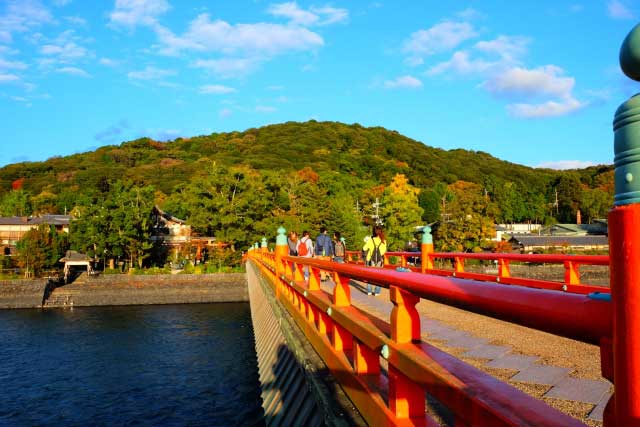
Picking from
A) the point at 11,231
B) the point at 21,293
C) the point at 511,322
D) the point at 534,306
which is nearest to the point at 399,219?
the point at 21,293

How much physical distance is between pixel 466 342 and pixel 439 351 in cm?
403

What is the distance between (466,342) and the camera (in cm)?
597

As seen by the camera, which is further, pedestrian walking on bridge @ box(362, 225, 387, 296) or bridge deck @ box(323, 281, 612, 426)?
pedestrian walking on bridge @ box(362, 225, 387, 296)

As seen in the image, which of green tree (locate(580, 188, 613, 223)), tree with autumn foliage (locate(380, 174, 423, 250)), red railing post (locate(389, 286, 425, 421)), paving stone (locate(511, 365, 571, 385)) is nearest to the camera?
red railing post (locate(389, 286, 425, 421))

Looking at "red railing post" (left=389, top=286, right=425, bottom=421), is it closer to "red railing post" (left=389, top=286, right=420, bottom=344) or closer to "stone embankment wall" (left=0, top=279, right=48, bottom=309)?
"red railing post" (left=389, top=286, right=420, bottom=344)

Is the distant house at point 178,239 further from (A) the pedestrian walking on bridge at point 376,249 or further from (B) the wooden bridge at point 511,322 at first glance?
(B) the wooden bridge at point 511,322

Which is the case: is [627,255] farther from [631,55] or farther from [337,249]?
[337,249]

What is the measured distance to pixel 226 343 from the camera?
29812 millimetres

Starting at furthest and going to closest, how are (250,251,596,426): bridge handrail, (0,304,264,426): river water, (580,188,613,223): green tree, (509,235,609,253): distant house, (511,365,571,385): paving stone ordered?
(580,188,613,223): green tree
(509,235,609,253): distant house
(0,304,264,426): river water
(511,365,571,385): paving stone
(250,251,596,426): bridge handrail

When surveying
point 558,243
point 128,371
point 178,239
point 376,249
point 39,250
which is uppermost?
point 376,249

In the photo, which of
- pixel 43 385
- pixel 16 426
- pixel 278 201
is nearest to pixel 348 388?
pixel 16 426

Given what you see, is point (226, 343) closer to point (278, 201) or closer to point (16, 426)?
point (16, 426)

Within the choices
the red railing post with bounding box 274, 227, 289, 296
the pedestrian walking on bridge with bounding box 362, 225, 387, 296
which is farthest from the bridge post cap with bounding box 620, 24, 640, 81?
the pedestrian walking on bridge with bounding box 362, 225, 387, 296

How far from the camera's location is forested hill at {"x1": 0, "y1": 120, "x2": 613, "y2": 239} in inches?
3789
